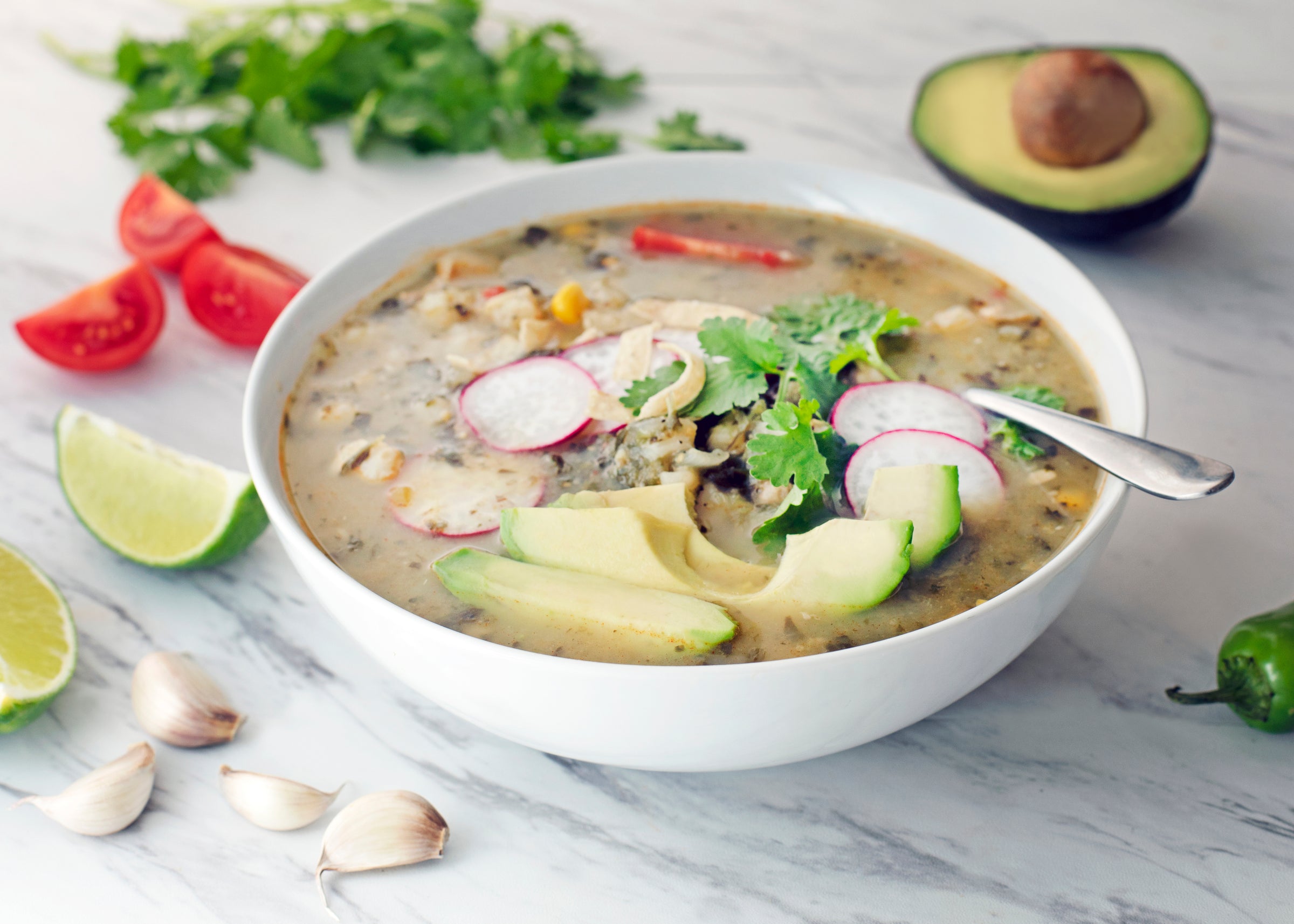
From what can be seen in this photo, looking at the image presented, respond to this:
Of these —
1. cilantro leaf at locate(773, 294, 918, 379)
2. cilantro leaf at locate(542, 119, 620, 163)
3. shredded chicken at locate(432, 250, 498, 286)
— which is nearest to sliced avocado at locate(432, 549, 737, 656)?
cilantro leaf at locate(773, 294, 918, 379)

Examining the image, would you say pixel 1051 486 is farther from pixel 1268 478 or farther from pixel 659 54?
pixel 659 54

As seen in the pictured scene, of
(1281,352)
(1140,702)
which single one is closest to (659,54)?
(1281,352)

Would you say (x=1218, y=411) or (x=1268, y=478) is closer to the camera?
(x=1268, y=478)

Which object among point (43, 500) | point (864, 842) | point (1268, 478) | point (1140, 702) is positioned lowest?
point (43, 500)

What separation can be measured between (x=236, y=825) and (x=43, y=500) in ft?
3.22

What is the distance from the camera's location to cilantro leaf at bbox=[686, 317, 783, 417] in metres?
1.95

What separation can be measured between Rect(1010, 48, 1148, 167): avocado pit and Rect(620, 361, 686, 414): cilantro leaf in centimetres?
130

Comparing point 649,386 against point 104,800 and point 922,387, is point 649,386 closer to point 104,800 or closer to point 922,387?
point 922,387

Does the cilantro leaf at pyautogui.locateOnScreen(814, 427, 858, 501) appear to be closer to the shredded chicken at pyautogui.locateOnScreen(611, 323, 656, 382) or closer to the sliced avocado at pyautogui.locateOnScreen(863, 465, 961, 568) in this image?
the sliced avocado at pyautogui.locateOnScreen(863, 465, 961, 568)

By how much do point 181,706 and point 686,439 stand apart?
920mm

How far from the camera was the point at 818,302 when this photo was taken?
2.33m

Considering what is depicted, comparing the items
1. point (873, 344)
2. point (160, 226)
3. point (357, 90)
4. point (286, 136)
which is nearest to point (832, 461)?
point (873, 344)

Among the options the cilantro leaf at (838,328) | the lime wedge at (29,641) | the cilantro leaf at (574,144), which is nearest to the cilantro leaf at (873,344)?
the cilantro leaf at (838,328)

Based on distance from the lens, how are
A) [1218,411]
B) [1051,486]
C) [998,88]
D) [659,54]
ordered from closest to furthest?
[1051,486] < [1218,411] < [998,88] < [659,54]
